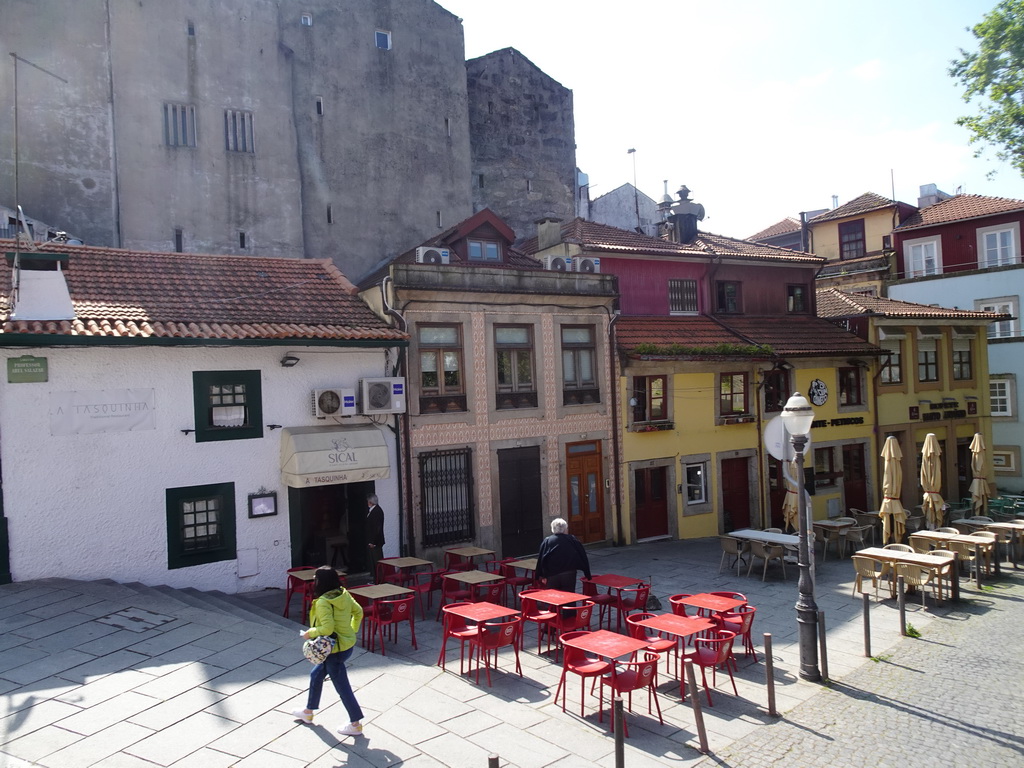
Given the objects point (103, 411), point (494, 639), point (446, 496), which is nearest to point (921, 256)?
point (446, 496)

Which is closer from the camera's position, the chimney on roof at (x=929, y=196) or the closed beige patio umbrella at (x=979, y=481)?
the closed beige patio umbrella at (x=979, y=481)

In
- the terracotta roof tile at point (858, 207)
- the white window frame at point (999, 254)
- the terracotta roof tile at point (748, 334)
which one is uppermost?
the terracotta roof tile at point (858, 207)

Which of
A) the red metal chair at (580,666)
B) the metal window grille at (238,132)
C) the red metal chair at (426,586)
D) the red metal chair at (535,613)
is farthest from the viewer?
the metal window grille at (238,132)

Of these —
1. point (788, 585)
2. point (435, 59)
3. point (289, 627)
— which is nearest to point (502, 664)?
point (289, 627)

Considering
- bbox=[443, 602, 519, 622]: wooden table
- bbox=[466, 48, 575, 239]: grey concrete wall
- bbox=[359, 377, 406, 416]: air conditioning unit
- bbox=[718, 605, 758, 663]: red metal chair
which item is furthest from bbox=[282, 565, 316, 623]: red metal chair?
bbox=[466, 48, 575, 239]: grey concrete wall

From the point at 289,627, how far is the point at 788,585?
32.0 feet

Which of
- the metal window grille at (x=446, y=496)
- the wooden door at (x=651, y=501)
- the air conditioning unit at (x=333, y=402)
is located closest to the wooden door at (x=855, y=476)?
the wooden door at (x=651, y=501)

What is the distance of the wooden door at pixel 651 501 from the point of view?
64.8 feet

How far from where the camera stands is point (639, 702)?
8.90m

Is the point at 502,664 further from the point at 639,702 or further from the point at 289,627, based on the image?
the point at 289,627

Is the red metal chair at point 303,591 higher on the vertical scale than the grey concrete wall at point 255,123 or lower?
lower

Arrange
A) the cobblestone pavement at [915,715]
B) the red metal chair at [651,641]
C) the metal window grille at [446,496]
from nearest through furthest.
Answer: the cobblestone pavement at [915,715] < the red metal chair at [651,641] < the metal window grille at [446,496]

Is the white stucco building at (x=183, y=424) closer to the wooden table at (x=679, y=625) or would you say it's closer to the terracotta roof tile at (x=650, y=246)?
the wooden table at (x=679, y=625)

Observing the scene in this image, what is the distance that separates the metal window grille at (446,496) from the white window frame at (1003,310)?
26.2 metres
